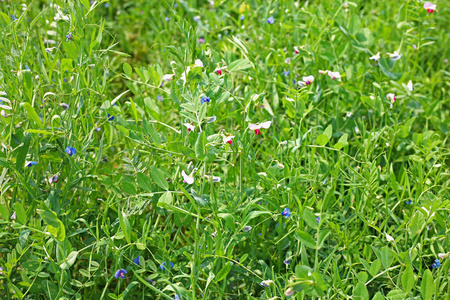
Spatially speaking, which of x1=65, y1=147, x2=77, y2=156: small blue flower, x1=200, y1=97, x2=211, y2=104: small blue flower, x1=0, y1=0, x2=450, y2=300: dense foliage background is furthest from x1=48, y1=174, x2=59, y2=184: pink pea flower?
x1=200, y1=97, x2=211, y2=104: small blue flower

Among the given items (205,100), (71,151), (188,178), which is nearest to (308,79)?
(205,100)

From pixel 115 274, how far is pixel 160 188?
34 cm

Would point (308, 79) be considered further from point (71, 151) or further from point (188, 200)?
point (71, 151)

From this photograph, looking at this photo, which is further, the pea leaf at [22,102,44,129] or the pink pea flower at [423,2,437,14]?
the pink pea flower at [423,2,437,14]

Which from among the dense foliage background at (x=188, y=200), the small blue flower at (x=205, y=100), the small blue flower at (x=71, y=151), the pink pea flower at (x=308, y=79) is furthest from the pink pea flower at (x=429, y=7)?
the small blue flower at (x=71, y=151)

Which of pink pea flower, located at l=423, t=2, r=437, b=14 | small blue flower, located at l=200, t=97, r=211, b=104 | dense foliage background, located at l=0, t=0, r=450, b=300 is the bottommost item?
dense foliage background, located at l=0, t=0, r=450, b=300

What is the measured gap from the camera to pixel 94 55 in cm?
182

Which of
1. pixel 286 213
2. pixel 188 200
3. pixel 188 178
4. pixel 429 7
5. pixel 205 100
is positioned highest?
pixel 429 7

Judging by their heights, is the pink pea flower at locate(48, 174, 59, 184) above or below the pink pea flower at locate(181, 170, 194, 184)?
below

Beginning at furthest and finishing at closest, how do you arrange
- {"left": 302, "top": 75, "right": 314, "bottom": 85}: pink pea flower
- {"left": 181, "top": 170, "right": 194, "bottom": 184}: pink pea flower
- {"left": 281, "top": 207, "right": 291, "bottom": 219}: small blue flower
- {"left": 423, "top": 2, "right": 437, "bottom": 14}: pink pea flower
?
{"left": 423, "top": 2, "right": 437, "bottom": 14}: pink pea flower
{"left": 302, "top": 75, "right": 314, "bottom": 85}: pink pea flower
{"left": 281, "top": 207, "right": 291, "bottom": 219}: small blue flower
{"left": 181, "top": 170, "right": 194, "bottom": 184}: pink pea flower

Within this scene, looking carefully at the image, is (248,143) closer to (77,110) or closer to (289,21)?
(77,110)

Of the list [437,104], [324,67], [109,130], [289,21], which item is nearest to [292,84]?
[324,67]

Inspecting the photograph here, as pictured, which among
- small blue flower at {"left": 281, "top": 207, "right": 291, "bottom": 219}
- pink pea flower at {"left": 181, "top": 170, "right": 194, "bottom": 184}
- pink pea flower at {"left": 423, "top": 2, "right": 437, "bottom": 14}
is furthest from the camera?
pink pea flower at {"left": 423, "top": 2, "right": 437, "bottom": 14}

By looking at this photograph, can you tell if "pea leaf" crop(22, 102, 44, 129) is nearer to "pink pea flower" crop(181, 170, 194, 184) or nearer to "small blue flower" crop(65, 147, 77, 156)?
"small blue flower" crop(65, 147, 77, 156)
